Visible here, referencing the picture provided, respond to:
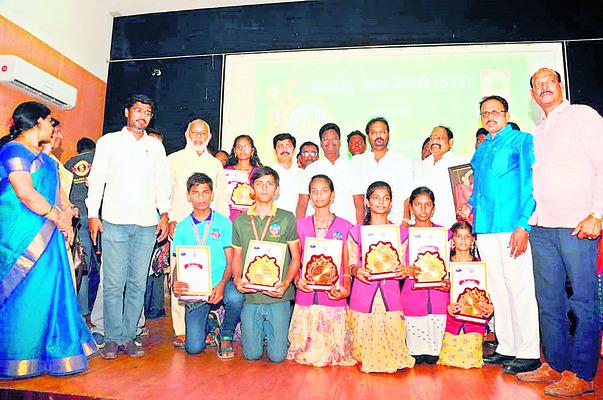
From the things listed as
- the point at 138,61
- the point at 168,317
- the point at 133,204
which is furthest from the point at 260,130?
the point at 133,204

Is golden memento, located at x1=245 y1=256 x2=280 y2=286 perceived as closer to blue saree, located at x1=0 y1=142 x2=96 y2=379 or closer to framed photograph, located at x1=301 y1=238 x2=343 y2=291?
framed photograph, located at x1=301 y1=238 x2=343 y2=291

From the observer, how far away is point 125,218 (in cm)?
329

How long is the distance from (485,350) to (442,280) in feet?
3.37

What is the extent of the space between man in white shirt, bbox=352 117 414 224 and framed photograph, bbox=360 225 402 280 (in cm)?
103

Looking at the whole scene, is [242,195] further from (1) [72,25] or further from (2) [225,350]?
(1) [72,25]

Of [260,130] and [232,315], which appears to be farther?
[260,130]

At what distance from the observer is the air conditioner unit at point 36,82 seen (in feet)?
16.9

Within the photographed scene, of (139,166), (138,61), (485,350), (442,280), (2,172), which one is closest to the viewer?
(2,172)

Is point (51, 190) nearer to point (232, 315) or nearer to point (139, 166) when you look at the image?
point (139, 166)

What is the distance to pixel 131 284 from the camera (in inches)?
133

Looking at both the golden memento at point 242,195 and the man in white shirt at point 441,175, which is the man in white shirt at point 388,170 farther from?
the golden memento at point 242,195

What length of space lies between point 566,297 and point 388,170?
72.4 inches

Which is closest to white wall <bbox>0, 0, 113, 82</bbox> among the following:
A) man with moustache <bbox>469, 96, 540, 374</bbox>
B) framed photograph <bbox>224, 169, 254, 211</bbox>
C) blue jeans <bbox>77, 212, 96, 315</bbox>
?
blue jeans <bbox>77, 212, 96, 315</bbox>

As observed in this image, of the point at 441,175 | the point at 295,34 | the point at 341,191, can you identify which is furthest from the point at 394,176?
the point at 295,34
